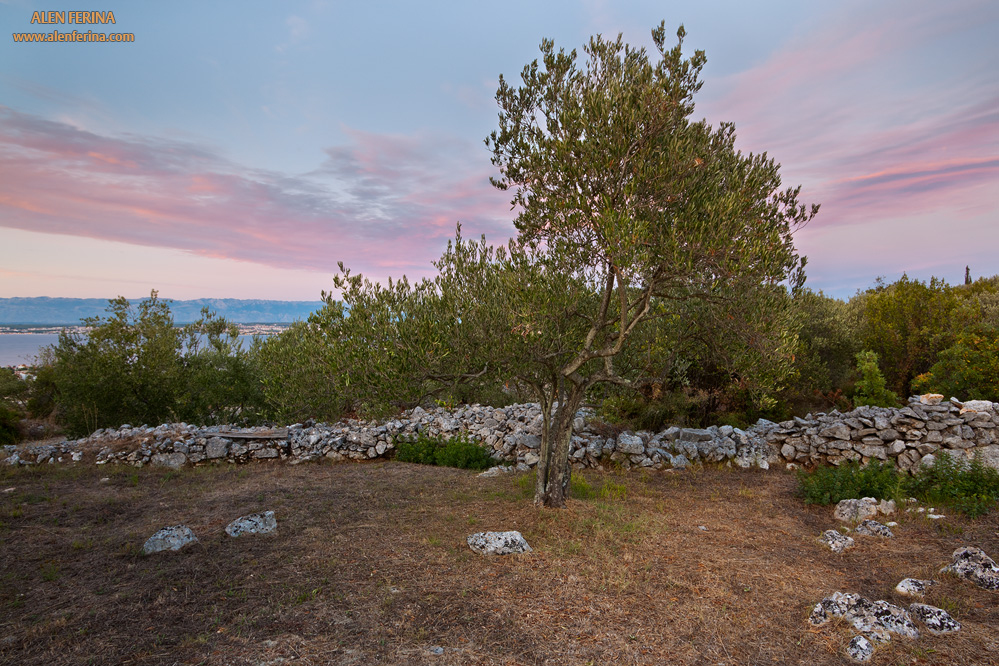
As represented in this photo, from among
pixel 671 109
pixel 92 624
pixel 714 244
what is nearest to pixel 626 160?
pixel 671 109

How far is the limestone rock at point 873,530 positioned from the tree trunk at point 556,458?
17.5 ft

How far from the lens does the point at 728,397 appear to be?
1684cm

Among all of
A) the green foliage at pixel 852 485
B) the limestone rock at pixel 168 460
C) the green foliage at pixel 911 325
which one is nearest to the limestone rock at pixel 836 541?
the green foliage at pixel 852 485

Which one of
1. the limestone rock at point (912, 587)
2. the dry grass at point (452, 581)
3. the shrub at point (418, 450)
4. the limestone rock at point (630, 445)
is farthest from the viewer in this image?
the shrub at point (418, 450)

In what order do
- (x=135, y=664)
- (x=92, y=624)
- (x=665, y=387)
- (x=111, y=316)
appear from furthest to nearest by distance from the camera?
(x=111, y=316), (x=665, y=387), (x=92, y=624), (x=135, y=664)

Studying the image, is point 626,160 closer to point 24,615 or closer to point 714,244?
point 714,244

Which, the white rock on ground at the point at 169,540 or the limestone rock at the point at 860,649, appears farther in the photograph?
the white rock on ground at the point at 169,540

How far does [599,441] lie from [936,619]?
30.1 feet

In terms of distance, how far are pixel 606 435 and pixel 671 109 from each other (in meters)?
10.6

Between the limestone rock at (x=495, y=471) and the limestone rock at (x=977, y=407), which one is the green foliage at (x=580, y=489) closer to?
the limestone rock at (x=495, y=471)

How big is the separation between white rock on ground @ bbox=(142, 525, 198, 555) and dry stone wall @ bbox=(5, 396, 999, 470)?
7123 millimetres

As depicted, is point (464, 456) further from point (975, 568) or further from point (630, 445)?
point (975, 568)

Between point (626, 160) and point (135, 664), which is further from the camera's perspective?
point (626, 160)

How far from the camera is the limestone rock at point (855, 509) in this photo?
31.8 feet
